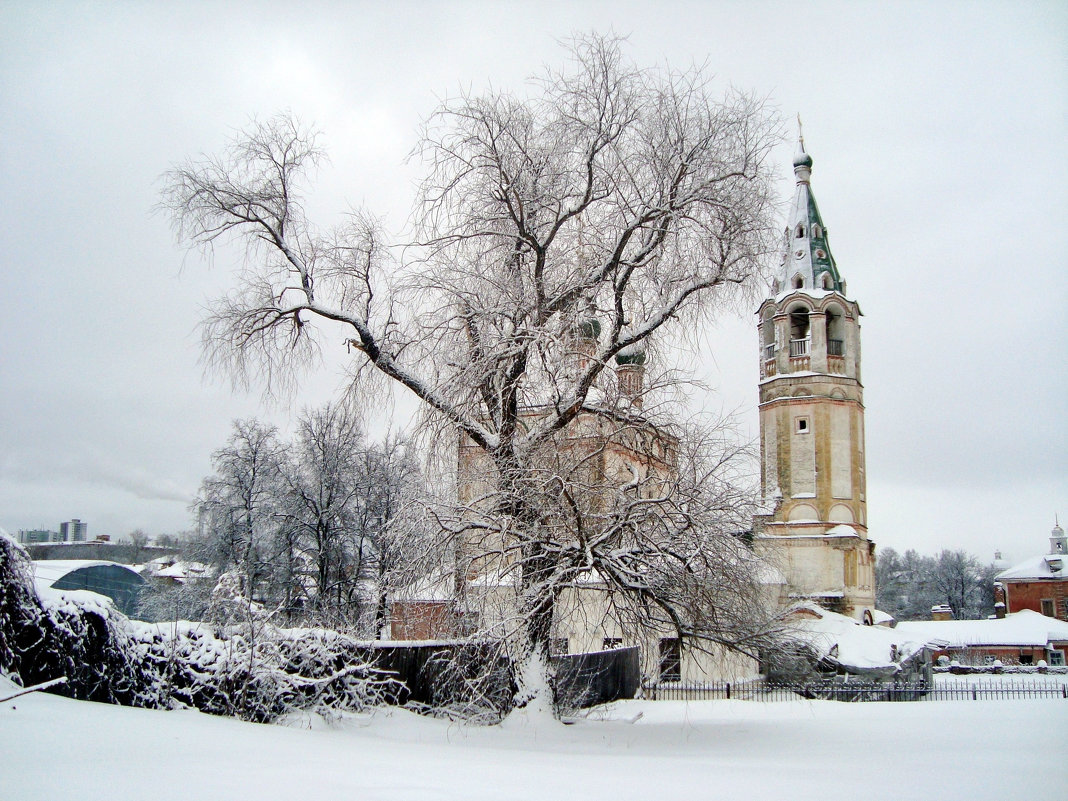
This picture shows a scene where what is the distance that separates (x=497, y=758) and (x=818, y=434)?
34.3 metres

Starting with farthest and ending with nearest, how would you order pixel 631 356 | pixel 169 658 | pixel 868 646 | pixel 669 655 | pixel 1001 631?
pixel 1001 631, pixel 868 646, pixel 631 356, pixel 669 655, pixel 169 658

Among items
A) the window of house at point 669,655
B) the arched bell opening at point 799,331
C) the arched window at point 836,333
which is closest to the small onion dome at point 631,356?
the window of house at point 669,655

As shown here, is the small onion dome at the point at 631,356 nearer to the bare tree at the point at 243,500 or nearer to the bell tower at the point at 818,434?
the bare tree at the point at 243,500

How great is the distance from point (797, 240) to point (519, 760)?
128 feet

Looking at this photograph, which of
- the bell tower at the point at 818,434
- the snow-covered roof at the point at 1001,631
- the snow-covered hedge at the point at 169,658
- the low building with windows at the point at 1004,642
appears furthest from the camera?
the snow-covered roof at the point at 1001,631

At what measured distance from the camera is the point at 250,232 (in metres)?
14.6

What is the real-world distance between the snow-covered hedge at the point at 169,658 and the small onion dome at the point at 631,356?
598 centimetres

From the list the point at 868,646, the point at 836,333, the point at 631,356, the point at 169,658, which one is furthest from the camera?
the point at 836,333

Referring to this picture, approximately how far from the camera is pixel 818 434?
41000 mm

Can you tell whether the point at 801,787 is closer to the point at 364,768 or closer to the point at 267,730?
the point at 364,768

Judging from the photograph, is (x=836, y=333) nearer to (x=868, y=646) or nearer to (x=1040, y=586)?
(x=868, y=646)

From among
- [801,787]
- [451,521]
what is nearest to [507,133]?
[451,521]

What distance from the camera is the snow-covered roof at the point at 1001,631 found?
50.7m

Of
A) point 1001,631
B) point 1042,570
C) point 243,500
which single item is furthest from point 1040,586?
point 243,500
